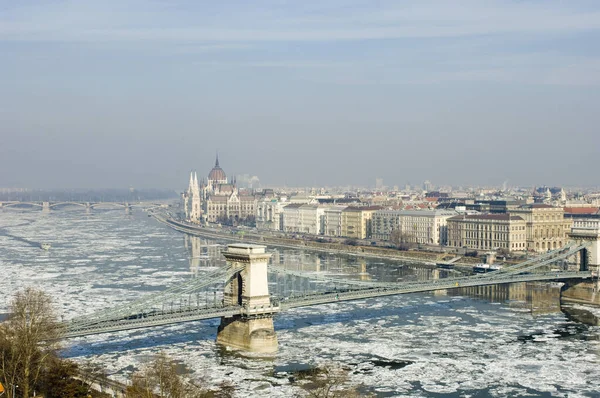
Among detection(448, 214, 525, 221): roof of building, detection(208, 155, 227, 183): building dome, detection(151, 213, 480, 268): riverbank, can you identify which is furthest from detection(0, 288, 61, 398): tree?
detection(208, 155, 227, 183): building dome

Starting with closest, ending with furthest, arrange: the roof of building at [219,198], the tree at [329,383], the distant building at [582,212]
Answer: the tree at [329,383] < the distant building at [582,212] < the roof of building at [219,198]

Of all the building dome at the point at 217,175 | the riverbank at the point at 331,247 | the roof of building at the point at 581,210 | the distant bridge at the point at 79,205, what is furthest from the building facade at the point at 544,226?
the building dome at the point at 217,175

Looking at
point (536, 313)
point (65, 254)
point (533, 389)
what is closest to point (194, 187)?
point (65, 254)

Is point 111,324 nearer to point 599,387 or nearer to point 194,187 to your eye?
point 599,387

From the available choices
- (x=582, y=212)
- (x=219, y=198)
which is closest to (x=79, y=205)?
(x=219, y=198)

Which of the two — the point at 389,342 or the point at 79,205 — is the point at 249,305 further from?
the point at 79,205

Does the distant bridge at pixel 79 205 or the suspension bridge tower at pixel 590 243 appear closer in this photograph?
the suspension bridge tower at pixel 590 243

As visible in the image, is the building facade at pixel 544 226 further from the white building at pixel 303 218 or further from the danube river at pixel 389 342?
the white building at pixel 303 218
